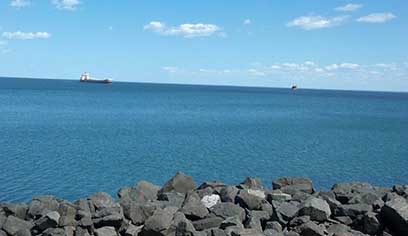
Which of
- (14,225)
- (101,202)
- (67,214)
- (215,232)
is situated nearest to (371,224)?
(215,232)

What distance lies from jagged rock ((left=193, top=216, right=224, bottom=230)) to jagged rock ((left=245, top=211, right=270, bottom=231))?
1.94 ft

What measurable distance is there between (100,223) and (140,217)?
87 centimetres

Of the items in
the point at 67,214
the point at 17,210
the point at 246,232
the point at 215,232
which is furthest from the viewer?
the point at 17,210

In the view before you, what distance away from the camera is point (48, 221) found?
11023 millimetres

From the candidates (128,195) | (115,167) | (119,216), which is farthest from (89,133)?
(119,216)

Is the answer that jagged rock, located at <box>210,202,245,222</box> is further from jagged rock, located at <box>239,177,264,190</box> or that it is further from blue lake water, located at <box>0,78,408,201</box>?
blue lake water, located at <box>0,78,408,201</box>

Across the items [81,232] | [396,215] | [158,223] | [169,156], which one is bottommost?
[169,156]

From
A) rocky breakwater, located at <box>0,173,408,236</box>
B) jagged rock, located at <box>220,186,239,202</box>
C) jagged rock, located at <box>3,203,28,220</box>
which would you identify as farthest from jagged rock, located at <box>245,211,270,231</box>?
jagged rock, located at <box>3,203,28,220</box>

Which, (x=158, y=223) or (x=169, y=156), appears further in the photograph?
(x=169, y=156)

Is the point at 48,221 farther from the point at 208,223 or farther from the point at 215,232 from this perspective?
the point at 215,232

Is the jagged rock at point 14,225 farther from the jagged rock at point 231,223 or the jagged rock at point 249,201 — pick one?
the jagged rock at point 249,201

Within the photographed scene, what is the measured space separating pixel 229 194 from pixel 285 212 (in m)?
1.74

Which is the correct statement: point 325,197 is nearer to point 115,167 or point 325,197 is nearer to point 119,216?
point 119,216

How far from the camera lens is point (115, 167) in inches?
1196
